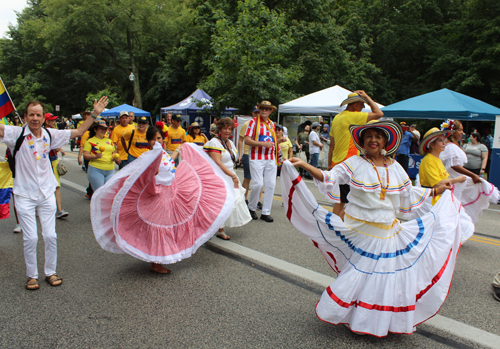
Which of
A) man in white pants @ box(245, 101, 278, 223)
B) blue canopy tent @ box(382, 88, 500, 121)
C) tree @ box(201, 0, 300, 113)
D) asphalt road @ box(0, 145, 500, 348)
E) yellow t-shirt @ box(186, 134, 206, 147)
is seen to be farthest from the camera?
tree @ box(201, 0, 300, 113)

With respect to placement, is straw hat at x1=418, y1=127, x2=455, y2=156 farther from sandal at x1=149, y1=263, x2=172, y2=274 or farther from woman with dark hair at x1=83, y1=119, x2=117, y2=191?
woman with dark hair at x1=83, y1=119, x2=117, y2=191

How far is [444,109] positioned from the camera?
11047 mm

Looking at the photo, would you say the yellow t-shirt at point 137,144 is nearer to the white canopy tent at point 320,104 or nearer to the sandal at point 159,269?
the sandal at point 159,269

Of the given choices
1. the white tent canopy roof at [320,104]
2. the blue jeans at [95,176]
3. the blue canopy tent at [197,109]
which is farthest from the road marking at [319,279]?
the blue canopy tent at [197,109]

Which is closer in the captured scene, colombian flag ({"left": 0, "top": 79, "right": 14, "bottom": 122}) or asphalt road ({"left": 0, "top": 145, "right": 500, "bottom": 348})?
asphalt road ({"left": 0, "top": 145, "right": 500, "bottom": 348})

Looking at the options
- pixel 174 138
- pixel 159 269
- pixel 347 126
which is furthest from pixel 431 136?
pixel 174 138

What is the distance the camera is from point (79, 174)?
12766 mm

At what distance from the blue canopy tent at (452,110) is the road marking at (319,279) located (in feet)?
27.3

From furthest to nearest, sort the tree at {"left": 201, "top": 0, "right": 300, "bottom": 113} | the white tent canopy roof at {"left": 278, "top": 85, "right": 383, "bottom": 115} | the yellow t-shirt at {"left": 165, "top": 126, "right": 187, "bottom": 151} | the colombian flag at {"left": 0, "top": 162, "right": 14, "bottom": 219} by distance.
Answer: the tree at {"left": 201, "top": 0, "right": 300, "bottom": 113}
the white tent canopy roof at {"left": 278, "top": 85, "right": 383, "bottom": 115}
the yellow t-shirt at {"left": 165, "top": 126, "right": 187, "bottom": 151}
the colombian flag at {"left": 0, "top": 162, "right": 14, "bottom": 219}

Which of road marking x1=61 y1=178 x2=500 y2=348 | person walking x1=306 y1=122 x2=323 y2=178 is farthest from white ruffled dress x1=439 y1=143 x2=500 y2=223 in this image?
person walking x1=306 y1=122 x2=323 y2=178

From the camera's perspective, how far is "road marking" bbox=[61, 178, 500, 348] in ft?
10.3

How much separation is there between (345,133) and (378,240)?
245 centimetres

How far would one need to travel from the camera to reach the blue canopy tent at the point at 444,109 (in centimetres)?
1090

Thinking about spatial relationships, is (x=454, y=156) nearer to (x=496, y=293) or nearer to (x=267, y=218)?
(x=496, y=293)
